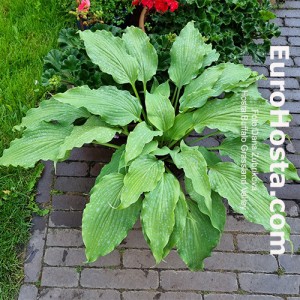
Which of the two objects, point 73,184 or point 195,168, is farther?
point 73,184

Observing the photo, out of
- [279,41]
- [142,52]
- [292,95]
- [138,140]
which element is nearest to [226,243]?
[138,140]

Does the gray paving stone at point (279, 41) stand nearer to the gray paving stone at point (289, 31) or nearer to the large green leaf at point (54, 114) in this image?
the gray paving stone at point (289, 31)

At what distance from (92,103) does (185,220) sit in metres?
0.76

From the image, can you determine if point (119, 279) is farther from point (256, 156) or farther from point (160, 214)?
point (256, 156)

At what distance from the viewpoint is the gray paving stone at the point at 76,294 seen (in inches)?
92.0

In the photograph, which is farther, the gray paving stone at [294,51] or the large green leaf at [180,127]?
the gray paving stone at [294,51]

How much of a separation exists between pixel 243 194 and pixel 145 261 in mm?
720

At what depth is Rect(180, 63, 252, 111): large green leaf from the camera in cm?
231

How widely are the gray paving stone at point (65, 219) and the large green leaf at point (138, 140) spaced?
2.33 feet

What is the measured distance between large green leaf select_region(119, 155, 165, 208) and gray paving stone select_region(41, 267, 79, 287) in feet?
2.25

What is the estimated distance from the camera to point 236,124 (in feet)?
7.20

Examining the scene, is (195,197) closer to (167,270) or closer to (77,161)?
(167,270)

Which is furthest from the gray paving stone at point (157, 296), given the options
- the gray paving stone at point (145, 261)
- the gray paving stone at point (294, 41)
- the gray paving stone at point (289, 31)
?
the gray paving stone at point (289, 31)

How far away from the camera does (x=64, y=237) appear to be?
2.54 meters
